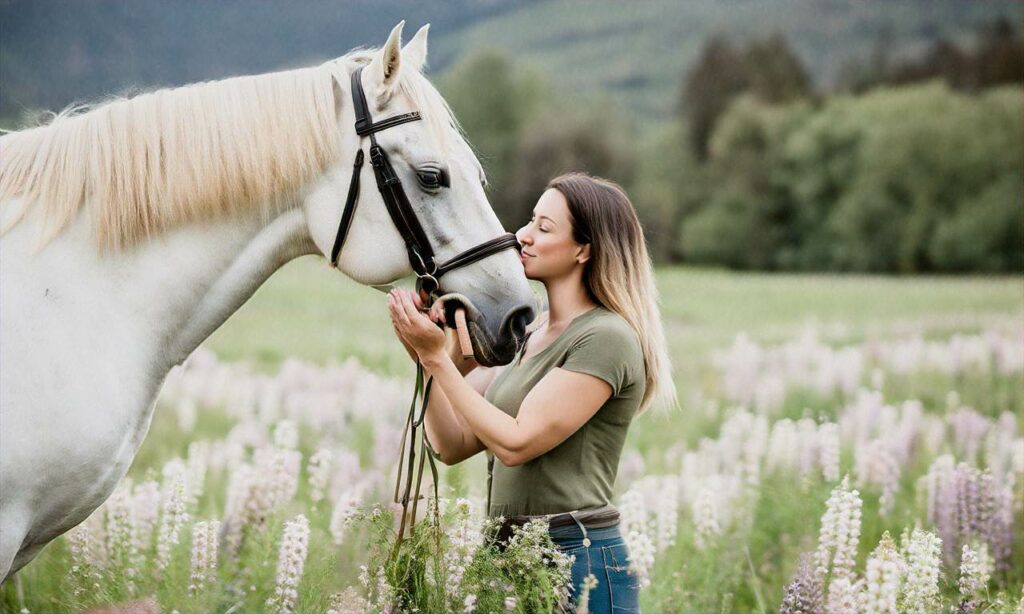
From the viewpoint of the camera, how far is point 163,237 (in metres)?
Result: 3.11

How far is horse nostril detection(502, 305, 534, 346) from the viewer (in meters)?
3.08

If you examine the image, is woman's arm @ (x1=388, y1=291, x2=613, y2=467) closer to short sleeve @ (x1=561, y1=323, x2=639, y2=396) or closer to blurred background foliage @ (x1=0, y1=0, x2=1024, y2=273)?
short sleeve @ (x1=561, y1=323, x2=639, y2=396)

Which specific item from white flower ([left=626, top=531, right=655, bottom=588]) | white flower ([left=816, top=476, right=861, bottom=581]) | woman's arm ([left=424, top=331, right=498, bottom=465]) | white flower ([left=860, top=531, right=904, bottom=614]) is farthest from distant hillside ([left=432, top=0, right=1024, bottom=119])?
woman's arm ([left=424, top=331, right=498, bottom=465])

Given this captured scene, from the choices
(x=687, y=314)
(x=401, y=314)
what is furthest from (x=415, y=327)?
(x=687, y=314)

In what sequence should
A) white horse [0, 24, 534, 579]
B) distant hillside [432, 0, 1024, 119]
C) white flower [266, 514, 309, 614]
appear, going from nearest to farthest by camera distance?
white horse [0, 24, 534, 579]
white flower [266, 514, 309, 614]
distant hillside [432, 0, 1024, 119]

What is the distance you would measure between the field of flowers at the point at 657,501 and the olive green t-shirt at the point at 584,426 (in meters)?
0.23

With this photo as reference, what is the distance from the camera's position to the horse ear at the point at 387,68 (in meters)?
3.06

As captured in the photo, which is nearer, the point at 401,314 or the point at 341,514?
the point at 401,314

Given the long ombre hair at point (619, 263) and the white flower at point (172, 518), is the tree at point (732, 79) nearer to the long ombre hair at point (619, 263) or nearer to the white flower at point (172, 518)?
the long ombre hair at point (619, 263)

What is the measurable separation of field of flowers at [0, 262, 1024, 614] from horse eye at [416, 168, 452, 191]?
116cm

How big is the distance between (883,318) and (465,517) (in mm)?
16596

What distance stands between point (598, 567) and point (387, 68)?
6.38 ft

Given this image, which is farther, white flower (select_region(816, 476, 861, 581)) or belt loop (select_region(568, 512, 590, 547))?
white flower (select_region(816, 476, 861, 581))

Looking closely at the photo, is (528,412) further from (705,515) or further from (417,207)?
(705,515)
